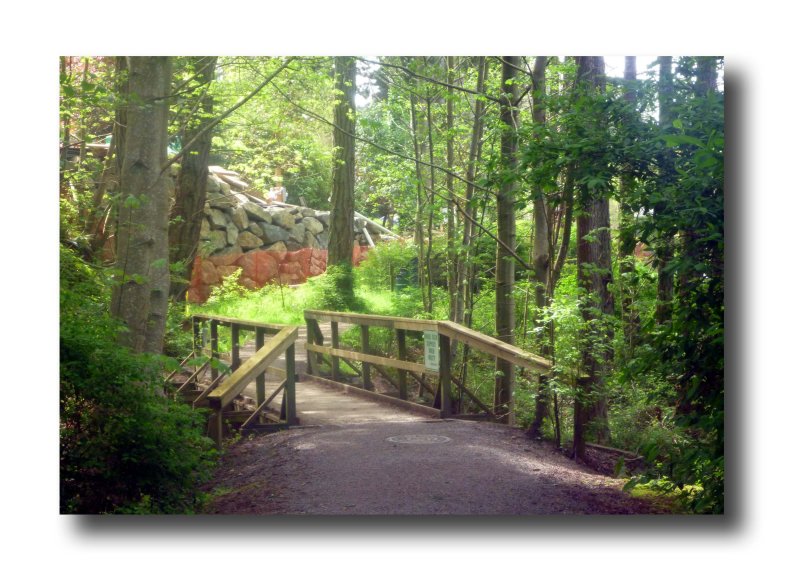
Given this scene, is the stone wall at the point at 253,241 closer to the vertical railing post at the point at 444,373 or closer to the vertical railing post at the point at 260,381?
the vertical railing post at the point at 260,381

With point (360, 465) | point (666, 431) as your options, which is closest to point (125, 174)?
point (360, 465)

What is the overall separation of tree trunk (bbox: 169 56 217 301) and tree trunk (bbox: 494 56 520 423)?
59.1 inches

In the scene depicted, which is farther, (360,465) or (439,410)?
(439,410)

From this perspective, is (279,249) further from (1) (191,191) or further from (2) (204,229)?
(1) (191,191)

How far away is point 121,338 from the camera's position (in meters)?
3.88

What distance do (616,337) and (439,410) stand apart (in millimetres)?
1066

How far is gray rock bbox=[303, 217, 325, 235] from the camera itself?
4.03 m

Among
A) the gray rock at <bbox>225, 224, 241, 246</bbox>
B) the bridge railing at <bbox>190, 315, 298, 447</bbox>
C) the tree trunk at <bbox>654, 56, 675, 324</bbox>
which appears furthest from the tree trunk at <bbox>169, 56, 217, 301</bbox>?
the tree trunk at <bbox>654, 56, 675, 324</bbox>

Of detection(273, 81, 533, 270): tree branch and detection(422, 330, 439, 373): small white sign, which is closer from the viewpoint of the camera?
detection(273, 81, 533, 270): tree branch

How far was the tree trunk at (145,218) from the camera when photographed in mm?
3895

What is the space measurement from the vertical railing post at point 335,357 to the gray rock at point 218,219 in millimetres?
733

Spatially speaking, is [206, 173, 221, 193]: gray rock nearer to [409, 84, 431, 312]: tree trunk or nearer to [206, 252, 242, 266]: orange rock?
[206, 252, 242, 266]: orange rock

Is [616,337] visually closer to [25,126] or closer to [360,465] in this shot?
[360,465]

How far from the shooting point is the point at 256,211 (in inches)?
157
